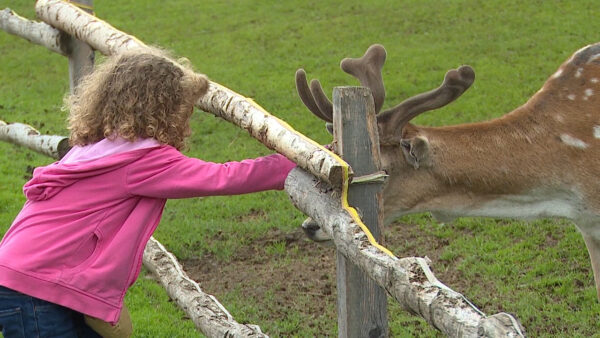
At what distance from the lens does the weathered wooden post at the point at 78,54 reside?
20.3 feet

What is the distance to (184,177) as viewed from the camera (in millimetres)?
3287

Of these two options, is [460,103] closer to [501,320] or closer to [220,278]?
[220,278]

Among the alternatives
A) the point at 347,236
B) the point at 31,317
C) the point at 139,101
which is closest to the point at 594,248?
the point at 347,236

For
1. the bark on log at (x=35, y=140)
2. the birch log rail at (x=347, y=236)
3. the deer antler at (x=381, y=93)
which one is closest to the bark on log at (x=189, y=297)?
the bark on log at (x=35, y=140)

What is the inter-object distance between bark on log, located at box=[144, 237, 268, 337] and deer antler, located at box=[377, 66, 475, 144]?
3.95 feet

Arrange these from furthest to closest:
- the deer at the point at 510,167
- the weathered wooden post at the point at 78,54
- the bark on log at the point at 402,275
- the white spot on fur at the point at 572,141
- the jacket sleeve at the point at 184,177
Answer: the weathered wooden post at the point at 78,54 → the white spot on fur at the point at 572,141 → the deer at the point at 510,167 → the jacket sleeve at the point at 184,177 → the bark on log at the point at 402,275

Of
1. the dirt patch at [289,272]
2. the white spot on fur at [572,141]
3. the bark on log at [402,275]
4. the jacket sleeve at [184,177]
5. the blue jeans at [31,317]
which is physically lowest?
the dirt patch at [289,272]

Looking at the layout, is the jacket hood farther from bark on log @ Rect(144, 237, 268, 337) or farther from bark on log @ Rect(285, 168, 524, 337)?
bark on log @ Rect(144, 237, 268, 337)

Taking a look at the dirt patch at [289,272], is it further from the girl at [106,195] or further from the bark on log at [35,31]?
the girl at [106,195]

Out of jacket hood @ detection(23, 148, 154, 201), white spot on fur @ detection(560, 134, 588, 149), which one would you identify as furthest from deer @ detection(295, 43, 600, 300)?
jacket hood @ detection(23, 148, 154, 201)

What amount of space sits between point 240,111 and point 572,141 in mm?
2075

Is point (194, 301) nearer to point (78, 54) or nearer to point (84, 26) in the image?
point (84, 26)

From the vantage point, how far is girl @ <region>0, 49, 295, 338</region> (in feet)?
10.6

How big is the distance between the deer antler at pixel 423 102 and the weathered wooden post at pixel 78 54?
8.10 ft
